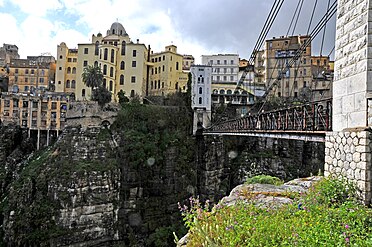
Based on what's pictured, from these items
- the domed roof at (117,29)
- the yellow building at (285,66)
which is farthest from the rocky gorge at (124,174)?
the domed roof at (117,29)

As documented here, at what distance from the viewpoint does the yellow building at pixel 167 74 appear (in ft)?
126

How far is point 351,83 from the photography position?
18.9 feet

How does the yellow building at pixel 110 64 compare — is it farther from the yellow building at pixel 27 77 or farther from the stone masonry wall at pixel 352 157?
the stone masonry wall at pixel 352 157

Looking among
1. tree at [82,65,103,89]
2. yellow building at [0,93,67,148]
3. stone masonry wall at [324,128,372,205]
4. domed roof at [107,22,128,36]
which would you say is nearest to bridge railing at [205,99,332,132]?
stone masonry wall at [324,128,372,205]

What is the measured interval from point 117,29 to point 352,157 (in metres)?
39.4

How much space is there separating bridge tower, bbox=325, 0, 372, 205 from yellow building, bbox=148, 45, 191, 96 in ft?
105

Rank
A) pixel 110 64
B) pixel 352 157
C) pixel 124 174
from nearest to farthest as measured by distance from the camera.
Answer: pixel 352 157 < pixel 124 174 < pixel 110 64

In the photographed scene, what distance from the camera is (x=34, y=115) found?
30422mm

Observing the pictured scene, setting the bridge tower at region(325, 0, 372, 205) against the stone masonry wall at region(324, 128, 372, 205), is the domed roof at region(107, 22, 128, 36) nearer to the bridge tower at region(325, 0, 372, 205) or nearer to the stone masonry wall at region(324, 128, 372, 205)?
the bridge tower at region(325, 0, 372, 205)

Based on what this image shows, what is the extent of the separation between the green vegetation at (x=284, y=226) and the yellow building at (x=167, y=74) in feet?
111

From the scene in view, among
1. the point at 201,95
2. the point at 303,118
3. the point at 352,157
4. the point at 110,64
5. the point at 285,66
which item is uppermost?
the point at 285,66

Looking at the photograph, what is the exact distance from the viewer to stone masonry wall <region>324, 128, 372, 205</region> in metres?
4.96

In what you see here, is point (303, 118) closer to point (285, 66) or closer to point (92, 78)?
point (92, 78)

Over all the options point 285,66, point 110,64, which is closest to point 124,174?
point 110,64
